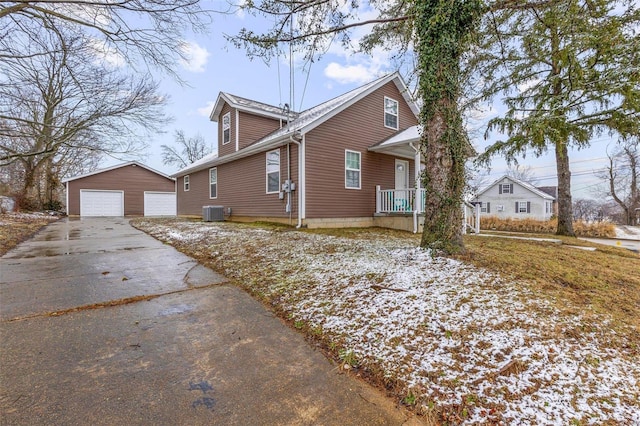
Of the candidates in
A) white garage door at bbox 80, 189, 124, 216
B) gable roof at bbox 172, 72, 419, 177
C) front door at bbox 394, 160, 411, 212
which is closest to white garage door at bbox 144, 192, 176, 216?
white garage door at bbox 80, 189, 124, 216

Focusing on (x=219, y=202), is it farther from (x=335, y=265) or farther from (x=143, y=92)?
(x=335, y=265)

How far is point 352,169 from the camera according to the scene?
36.2 ft

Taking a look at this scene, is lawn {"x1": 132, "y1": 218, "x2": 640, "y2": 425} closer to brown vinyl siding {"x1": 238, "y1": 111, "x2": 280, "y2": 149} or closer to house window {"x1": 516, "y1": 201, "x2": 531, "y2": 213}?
brown vinyl siding {"x1": 238, "y1": 111, "x2": 280, "y2": 149}

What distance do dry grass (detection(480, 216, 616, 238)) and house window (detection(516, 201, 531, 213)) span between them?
1532cm

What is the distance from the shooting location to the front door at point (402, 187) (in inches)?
432

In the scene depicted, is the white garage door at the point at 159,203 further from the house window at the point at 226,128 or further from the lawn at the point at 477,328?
the lawn at the point at 477,328

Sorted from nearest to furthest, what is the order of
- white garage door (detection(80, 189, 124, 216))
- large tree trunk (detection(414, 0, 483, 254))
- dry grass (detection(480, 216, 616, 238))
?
1. large tree trunk (detection(414, 0, 483, 254))
2. dry grass (detection(480, 216, 616, 238))
3. white garage door (detection(80, 189, 124, 216))

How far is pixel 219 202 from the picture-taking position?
14.4 meters

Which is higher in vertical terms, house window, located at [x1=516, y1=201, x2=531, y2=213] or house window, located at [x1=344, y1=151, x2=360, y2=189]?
house window, located at [x1=344, y1=151, x2=360, y2=189]

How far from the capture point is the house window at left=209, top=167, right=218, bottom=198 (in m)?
14.7

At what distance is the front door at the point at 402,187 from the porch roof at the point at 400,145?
50cm

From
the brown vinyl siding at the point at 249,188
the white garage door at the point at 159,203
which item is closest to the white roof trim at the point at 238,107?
the brown vinyl siding at the point at 249,188

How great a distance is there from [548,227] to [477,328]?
18.4m

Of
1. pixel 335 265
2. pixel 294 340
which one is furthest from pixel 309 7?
pixel 294 340
